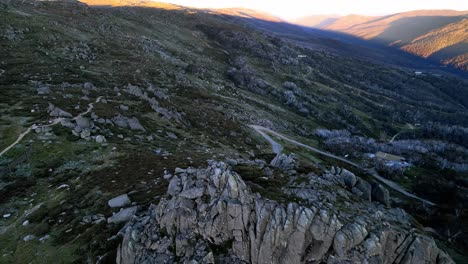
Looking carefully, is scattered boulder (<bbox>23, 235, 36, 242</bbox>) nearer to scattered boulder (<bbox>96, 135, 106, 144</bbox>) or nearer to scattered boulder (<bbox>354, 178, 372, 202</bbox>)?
scattered boulder (<bbox>96, 135, 106, 144</bbox>)

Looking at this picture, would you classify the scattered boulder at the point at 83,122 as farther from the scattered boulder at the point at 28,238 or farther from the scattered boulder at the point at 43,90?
the scattered boulder at the point at 28,238

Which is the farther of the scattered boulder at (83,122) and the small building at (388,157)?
the small building at (388,157)

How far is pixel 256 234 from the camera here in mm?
22531

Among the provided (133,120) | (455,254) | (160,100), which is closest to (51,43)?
(160,100)

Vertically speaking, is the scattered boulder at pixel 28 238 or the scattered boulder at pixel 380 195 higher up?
the scattered boulder at pixel 380 195

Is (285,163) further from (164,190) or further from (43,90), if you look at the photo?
(43,90)

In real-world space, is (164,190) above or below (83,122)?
above

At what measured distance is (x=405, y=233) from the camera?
2230 cm

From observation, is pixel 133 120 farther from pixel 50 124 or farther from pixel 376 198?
pixel 376 198

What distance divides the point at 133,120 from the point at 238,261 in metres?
46.3

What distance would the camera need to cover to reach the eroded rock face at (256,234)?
69.8ft

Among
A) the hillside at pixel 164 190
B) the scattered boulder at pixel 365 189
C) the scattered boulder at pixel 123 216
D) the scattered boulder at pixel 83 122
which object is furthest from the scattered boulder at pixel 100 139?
the scattered boulder at pixel 365 189

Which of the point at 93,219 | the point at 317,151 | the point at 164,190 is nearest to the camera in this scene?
the point at 93,219

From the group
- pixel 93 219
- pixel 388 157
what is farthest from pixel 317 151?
pixel 93 219
